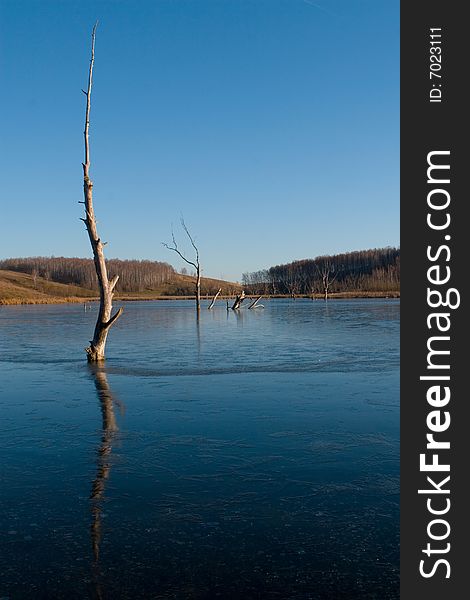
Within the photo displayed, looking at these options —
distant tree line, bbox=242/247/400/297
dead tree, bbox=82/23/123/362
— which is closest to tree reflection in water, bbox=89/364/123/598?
dead tree, bbox=82/23/123/362

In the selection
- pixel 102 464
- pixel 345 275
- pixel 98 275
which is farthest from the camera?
pixel 345 275

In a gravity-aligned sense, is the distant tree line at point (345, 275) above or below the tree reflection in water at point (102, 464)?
above

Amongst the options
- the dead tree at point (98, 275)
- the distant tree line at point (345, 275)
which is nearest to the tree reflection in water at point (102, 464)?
the dead tree at point (98, 275)

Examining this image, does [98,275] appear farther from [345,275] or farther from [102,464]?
[345,275]

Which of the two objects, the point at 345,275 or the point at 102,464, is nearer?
the point at 102,464

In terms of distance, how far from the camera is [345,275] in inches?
7057

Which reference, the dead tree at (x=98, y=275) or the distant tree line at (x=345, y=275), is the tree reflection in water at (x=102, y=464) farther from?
the distant tree line at (x=345, y=275)

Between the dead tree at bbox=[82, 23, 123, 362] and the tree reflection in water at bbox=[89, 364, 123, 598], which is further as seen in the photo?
the dead tree at bbox=[82, 23, 123, 362]

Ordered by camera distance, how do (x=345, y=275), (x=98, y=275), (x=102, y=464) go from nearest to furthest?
1. (x=102, y=464)
2. (x=98, y=275)
3. (x=345, y=275)

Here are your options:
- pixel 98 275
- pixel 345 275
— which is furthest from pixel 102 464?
pixel 345 275

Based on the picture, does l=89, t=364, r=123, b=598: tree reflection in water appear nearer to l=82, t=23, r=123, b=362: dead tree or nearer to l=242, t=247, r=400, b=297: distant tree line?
l=82, t=23, r=123, b=362: dead tree

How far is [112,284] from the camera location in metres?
17.2

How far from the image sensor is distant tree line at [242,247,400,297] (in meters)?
148

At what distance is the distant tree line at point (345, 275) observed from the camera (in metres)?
148
